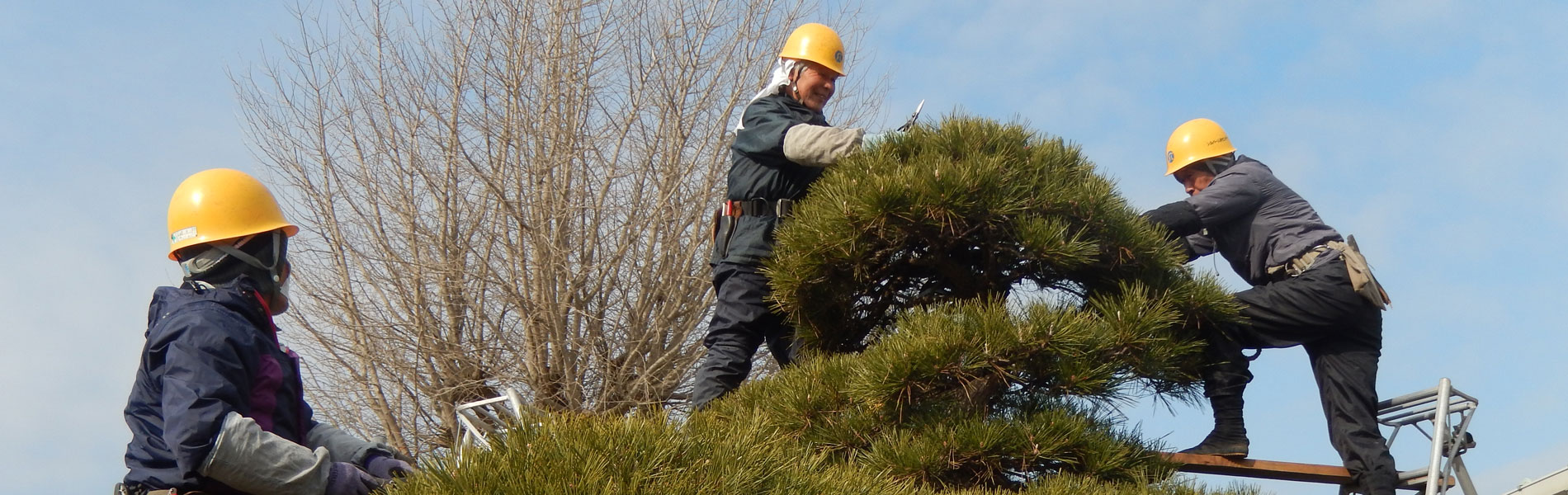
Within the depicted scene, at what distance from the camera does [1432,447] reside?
5.11m

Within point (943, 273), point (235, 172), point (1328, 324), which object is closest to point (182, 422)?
point (235, 172)

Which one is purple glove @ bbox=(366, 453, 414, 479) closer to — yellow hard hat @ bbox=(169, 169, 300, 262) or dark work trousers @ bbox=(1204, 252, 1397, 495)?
yellow hard hat @ bbox=(169, 169, 300, 262)

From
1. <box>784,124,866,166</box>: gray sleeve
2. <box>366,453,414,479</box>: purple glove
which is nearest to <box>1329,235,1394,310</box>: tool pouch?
<box>784,124,866,166</box>: gray sleeve

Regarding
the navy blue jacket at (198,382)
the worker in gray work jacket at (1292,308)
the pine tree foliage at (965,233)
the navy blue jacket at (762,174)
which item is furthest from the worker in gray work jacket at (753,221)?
the navy blue jacket at (198,382)

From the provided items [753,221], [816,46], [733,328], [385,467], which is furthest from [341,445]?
[816,46]

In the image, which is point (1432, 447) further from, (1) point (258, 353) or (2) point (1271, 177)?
(1) point (258, 353)

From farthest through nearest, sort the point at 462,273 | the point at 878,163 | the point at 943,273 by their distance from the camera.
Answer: the point at 462,273, the point at 943,273, the point at 878,163

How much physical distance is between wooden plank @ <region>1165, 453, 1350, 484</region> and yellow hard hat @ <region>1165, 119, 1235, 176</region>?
4.48 feet

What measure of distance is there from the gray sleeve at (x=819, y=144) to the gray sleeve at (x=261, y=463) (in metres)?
2.32

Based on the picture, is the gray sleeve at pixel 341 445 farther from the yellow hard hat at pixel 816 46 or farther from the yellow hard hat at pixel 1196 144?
the yellow hard hat at pixel 1196 144

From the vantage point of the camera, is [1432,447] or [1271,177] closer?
[1432,447]

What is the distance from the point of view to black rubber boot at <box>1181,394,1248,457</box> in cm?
517

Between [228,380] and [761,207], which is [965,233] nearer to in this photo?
[761,207]

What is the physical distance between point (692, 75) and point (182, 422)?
9108 millimetres
